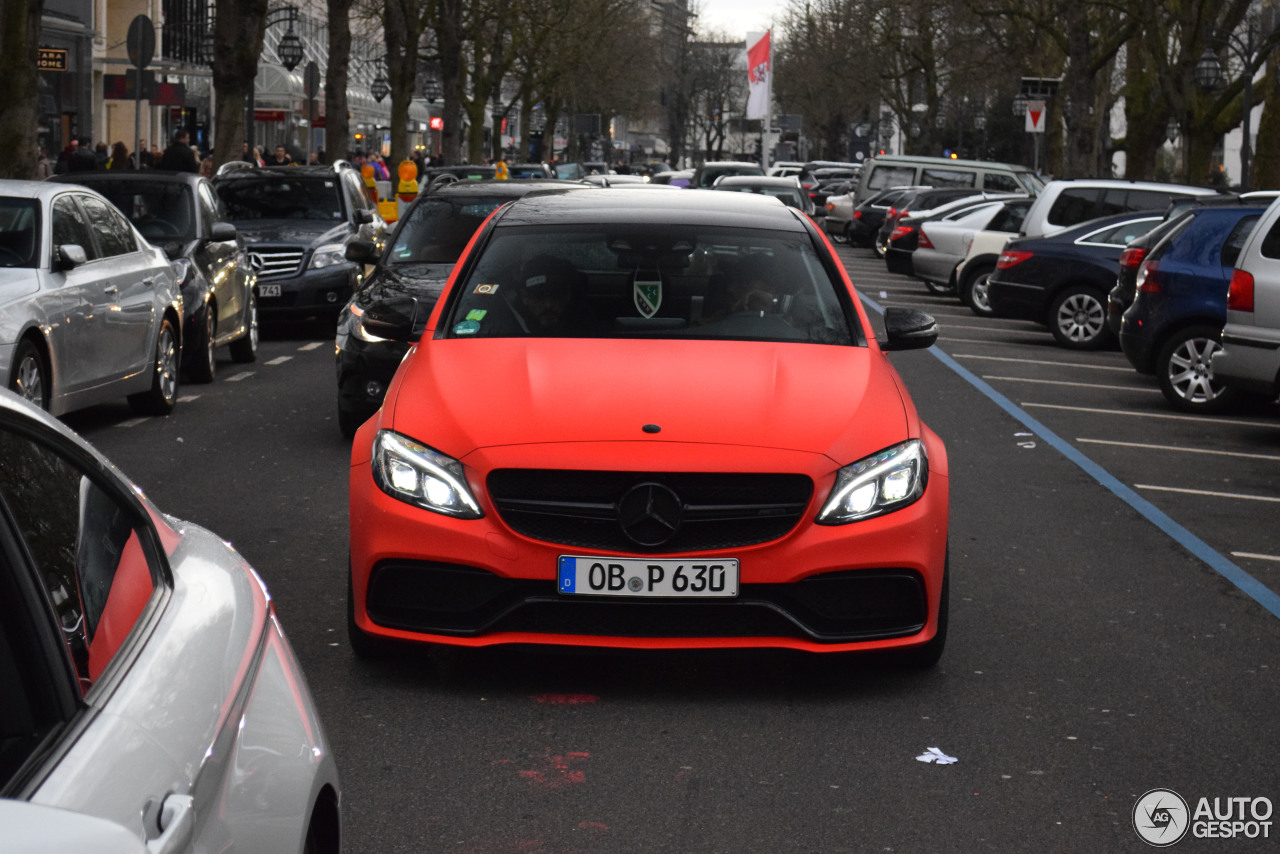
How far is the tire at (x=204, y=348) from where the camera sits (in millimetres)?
14516

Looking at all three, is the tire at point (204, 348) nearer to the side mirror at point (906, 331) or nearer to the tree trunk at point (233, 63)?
the side mirror at point (906, 331)

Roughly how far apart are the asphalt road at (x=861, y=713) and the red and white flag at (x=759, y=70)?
4446cm

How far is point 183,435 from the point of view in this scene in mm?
11789

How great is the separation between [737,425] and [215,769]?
3.32 m

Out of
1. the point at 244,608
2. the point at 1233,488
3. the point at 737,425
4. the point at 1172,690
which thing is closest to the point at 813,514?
the point at 737,425

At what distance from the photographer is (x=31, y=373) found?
10477 mm

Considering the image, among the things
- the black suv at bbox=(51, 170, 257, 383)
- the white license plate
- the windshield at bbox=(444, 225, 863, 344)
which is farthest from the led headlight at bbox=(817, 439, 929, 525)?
the black suv at bbox=(51, 170, 257, 383)

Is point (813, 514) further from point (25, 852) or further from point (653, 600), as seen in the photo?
point (25, 852)

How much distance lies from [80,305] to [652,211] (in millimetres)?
5124

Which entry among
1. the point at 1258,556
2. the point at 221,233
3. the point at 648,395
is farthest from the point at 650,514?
the point at 221,233

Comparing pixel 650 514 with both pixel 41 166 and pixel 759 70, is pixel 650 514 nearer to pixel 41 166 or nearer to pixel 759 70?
pixel 41 166

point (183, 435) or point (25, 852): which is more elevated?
point (25, 852)

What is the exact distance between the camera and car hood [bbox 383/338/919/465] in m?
5.58

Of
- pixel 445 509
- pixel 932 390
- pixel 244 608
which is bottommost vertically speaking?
pixel 932 390
